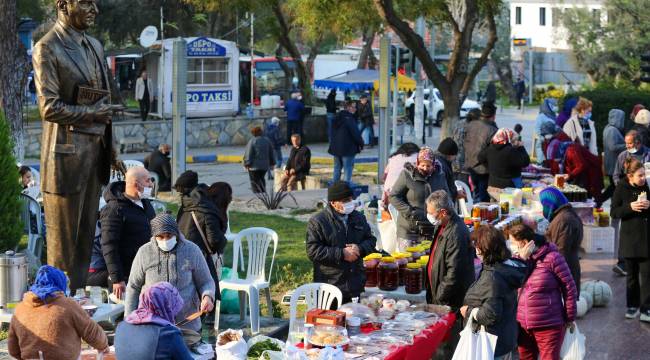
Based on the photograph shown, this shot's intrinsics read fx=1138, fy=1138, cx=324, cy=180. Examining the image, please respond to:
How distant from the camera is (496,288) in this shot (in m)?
8.62

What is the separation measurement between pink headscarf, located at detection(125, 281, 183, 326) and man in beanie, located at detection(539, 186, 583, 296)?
488cm

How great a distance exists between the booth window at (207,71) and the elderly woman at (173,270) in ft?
91.0

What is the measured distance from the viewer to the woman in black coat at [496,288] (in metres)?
8.62

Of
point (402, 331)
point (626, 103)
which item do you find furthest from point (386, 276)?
point (626, 103)

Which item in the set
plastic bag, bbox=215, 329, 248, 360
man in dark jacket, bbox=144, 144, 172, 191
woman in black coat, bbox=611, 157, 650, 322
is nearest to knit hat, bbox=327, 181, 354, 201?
plastic bag, bbox=215, 329, 248, 360

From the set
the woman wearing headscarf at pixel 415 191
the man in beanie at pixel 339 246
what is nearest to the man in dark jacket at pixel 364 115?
the woman wearing headscarf at pixel 415 191

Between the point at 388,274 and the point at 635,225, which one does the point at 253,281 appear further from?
the point at 635,225

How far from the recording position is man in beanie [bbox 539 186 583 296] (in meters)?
10.8

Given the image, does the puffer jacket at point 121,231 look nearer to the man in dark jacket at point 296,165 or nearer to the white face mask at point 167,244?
the white face mask at point 167,244

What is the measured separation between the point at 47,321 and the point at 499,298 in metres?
3.39

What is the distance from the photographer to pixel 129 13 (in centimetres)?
4509

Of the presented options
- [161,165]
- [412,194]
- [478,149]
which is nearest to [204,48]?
[161,165]

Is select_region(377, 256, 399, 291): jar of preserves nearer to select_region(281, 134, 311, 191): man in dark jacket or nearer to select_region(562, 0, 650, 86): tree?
select_region(281, 134, 311, 191): man in dark jacket

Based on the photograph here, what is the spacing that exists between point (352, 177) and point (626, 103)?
25.2 ft
